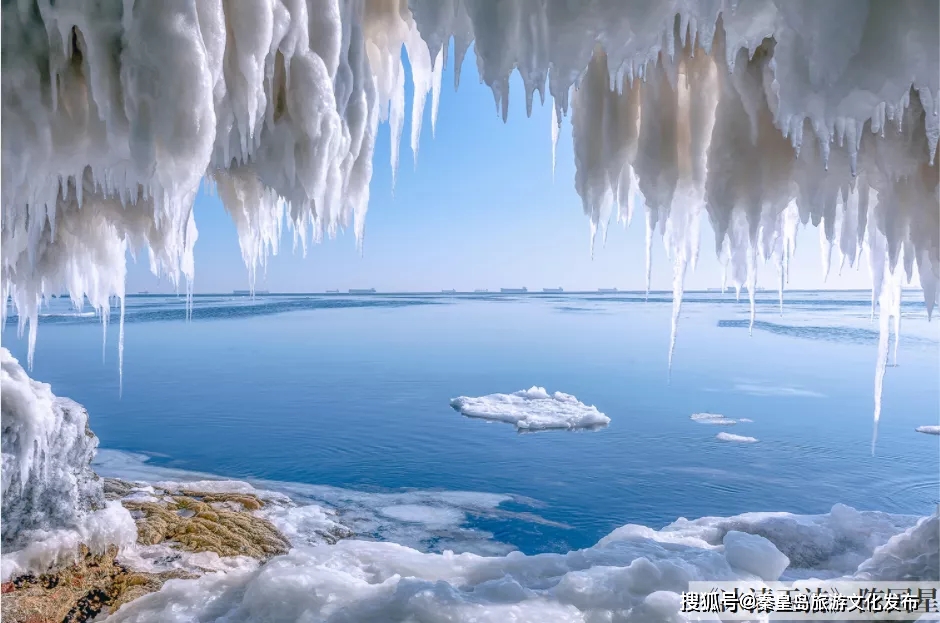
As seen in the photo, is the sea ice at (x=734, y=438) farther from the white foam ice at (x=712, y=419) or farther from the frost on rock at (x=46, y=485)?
the frost on rock at (x=46, y=485)

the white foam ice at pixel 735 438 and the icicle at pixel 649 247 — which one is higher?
the icicle at pixel 649 247

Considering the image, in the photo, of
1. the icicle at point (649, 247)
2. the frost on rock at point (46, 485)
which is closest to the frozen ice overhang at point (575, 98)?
the icicle at point (649, 247)

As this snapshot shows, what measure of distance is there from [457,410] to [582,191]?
1400 cm

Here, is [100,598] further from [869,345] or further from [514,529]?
[869,345]

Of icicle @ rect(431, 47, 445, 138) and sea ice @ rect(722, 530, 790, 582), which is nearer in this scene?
icicle @ rect(431, 47, 445, 138)

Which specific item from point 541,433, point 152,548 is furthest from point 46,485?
point 541,433

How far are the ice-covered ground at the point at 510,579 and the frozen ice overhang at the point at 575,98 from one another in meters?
1.75

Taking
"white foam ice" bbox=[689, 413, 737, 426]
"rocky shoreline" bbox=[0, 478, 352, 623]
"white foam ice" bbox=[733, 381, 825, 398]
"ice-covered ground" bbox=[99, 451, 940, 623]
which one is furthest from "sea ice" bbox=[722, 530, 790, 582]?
"white foam ice" bbox=[733, 381, 825, 398]

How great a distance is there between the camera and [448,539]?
23.4 feet

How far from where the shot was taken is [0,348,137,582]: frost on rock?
395 cm

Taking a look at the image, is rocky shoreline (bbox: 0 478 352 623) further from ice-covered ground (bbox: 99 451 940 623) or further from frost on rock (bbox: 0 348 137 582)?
ice-covered ground (bbox: 99 451 940 623)

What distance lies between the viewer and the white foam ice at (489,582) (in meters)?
2.73

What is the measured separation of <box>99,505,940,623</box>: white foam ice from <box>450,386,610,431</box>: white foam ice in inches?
352

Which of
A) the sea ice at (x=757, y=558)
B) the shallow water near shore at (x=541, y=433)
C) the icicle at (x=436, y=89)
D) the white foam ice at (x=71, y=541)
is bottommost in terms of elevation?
A: the shallow water near shore at (x=541, y=433)
